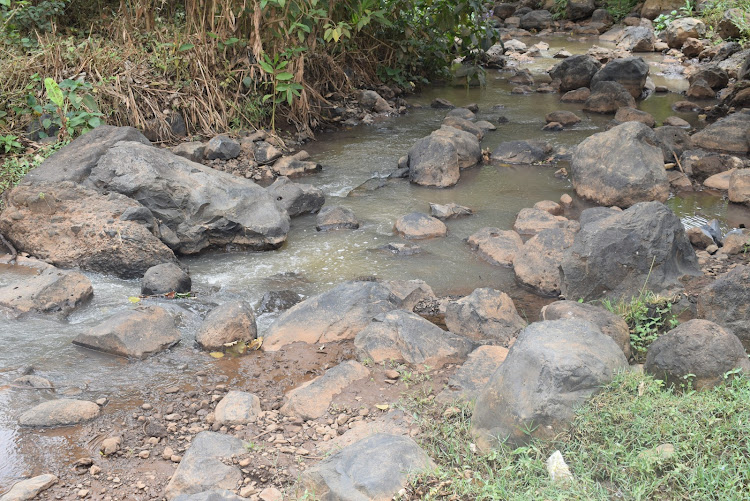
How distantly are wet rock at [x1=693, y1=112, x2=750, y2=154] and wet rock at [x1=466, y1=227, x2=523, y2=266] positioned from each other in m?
3.32

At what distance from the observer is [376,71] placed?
9945 mm

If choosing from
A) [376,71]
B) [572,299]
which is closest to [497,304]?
[572,299]

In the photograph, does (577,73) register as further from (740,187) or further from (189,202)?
(189,202)

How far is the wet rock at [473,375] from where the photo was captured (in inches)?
127

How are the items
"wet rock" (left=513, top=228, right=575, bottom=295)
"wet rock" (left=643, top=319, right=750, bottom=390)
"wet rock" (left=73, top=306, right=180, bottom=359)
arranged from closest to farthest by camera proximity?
1. "wet rock" (left=643, top=319, right=750, bottom=390)
2. "wet rock" (left=73, top=306, right=180, bottom=359)
3. "wet rock" (left=513, top=228, right=575, bottom=295)

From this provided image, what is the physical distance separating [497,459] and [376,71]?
7955 millimetres

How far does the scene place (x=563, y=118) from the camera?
334 inches

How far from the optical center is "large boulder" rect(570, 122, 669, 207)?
602 cm

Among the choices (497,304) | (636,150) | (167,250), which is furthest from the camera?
(636,150)

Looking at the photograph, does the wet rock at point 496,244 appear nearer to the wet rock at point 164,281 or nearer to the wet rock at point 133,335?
the wet rock at point 164,281

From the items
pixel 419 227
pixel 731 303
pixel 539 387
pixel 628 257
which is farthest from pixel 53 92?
pixel 731 303

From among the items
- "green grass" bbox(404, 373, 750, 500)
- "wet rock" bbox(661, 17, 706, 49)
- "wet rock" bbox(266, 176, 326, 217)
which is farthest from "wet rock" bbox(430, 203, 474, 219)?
"wet rock" bbox(661, 17, 706, 49)

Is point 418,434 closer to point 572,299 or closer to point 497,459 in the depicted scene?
point 497,459

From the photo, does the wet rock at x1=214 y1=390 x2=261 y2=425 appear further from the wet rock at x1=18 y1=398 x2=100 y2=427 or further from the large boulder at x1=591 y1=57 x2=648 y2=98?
the large boulder at x1=591 y1=57 x2=648 y2=98
